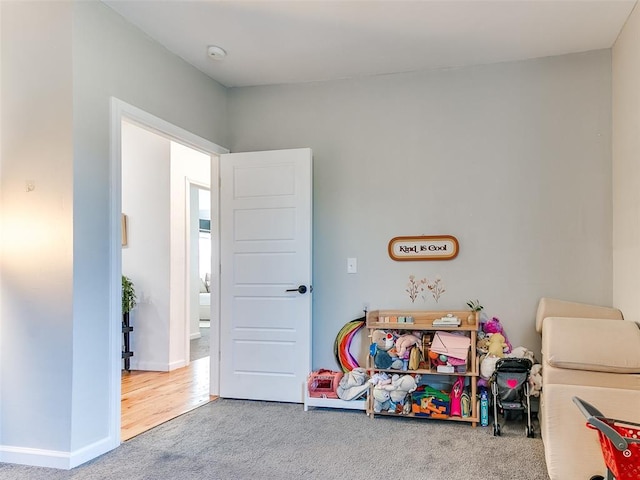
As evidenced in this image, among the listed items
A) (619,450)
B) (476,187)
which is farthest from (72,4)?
(619,450)

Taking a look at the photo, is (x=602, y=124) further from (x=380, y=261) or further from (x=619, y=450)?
(x=619, y=450)

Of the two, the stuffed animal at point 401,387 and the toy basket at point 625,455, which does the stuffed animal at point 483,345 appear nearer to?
the stuffed animal at point 401,387

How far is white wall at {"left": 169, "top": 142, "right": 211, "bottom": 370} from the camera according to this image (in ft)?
16.6

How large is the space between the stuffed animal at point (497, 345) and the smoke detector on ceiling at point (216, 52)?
8.79ft

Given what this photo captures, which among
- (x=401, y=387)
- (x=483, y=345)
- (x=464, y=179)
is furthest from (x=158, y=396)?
(x=464, y=179)

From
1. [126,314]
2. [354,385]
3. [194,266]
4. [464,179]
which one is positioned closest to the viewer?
[354,385]

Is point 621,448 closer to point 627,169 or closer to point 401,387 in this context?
point 401,387

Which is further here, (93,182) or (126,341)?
(126,341)

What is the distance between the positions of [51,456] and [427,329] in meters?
2.31

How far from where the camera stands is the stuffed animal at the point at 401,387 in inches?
131

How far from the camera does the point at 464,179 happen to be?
3.67 meters

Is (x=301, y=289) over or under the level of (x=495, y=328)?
over

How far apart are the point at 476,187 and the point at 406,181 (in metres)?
0.51

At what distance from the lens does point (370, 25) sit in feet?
10.1
